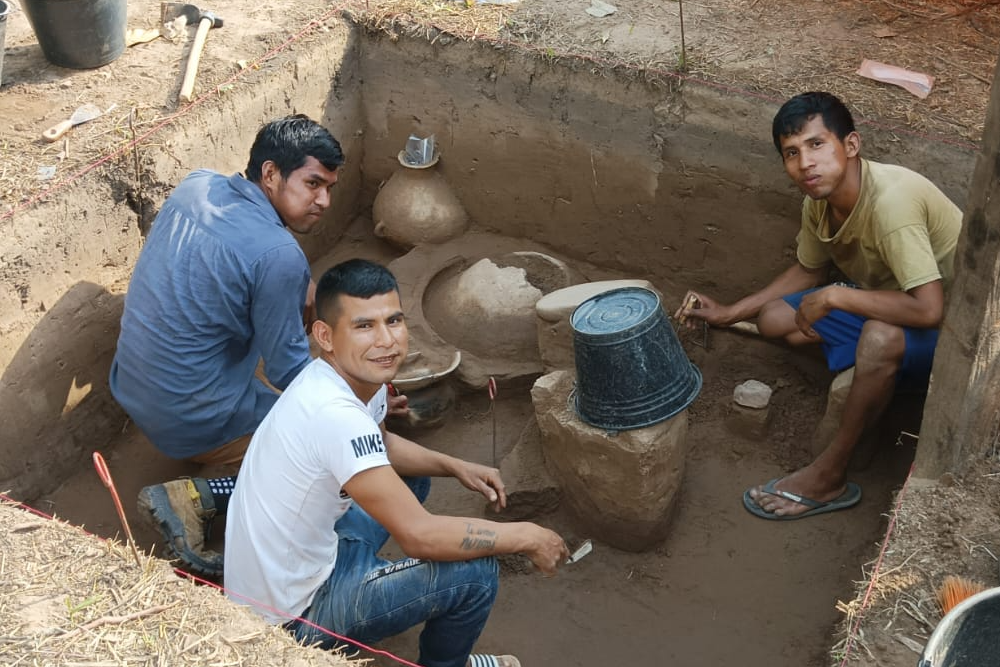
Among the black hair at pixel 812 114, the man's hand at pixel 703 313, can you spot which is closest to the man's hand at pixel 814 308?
the man's hand at pixel 703 313

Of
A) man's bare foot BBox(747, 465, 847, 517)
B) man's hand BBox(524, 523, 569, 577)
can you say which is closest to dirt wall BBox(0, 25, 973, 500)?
man's bare foot BBox(747, 465, 847, 517)

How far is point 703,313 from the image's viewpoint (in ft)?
15.3

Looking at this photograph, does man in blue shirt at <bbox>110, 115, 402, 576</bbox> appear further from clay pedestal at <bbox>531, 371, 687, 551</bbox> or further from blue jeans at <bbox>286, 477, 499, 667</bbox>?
clay pedestal at <bbox>531, 371, 687, 551</bbox>

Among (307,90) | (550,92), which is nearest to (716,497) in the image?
(550,92)

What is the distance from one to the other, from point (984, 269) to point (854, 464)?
165 centimetres

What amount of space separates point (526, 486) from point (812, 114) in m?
2.01

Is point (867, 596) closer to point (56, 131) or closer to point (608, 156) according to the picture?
point (608, 156)

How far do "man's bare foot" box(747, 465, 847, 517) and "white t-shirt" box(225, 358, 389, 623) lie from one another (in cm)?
212

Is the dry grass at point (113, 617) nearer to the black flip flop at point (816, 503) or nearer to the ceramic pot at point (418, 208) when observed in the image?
the black flip flop at point (816, 503)

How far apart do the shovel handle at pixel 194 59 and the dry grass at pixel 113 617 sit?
296 cm

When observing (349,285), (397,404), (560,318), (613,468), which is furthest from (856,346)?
(349,285)

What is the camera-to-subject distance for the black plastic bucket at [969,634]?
238 cm

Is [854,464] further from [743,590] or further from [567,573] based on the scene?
[567,573]

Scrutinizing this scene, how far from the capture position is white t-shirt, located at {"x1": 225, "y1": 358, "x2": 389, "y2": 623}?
2.94m
